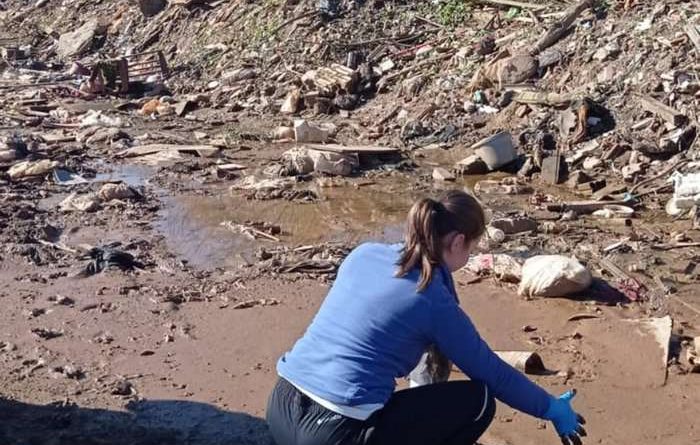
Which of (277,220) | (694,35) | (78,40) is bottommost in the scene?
(78,40)

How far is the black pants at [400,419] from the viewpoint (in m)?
3.59

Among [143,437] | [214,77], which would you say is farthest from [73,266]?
[214,77]

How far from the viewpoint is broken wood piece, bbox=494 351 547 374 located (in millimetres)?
6000

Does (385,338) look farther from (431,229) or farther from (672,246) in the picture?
(672,246)

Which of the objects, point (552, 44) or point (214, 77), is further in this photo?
point (214, 77)

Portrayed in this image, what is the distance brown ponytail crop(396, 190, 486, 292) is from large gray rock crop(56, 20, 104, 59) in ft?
70.4

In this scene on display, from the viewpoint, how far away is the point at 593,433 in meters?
5.17

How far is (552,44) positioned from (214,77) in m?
7.12

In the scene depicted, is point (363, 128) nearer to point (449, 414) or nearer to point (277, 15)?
point (277, 15)

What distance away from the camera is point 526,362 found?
600cm

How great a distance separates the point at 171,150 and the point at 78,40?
462 inches

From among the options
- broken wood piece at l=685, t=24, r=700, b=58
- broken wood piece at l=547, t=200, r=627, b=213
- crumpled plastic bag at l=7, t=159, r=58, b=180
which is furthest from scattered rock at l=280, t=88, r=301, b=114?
broken wood piece at l=547, t=200, r=627, b=213

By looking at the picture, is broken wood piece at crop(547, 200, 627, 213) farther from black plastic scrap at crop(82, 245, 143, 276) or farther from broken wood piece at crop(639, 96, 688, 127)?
black plastic scrap at crop(82, 245, 143, 276)

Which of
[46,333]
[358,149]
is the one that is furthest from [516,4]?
[46,333]
